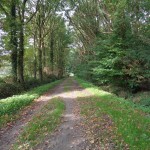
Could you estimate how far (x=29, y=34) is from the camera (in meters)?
35.5

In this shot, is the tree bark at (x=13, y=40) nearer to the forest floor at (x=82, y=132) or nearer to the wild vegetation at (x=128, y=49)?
the wild vegetation at (x=128, y=49)

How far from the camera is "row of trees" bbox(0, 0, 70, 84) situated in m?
26.3

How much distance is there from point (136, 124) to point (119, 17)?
15.6 meters

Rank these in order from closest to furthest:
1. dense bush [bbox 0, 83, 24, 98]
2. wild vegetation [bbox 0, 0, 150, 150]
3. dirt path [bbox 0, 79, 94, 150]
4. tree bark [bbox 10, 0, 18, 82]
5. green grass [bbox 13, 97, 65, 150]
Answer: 1. dirt path [bbox 0, 79, 94, 150]
2. green grass [bbox 13, 97, 65, 150]
3. wild vegetation [bbox 0, 0, 150, 150]
4. dense bush [bbox 0, 83, 24, 98]
5. tree bark [bbox 10, 0, 18, 82]

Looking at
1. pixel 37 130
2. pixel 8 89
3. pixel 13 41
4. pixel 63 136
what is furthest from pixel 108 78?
pixel 63 136

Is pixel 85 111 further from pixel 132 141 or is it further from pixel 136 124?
pixel 132 141

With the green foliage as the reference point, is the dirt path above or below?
below

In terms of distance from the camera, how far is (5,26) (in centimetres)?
2486

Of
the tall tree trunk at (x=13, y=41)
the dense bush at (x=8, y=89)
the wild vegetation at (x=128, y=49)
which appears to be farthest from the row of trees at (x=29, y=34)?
the wild vegetation at (x=128, y=49)

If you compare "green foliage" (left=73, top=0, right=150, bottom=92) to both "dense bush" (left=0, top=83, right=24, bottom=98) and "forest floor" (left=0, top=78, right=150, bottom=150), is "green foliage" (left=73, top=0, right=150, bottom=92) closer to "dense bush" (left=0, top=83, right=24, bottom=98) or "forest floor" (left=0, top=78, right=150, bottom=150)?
"dense bush" (left=0, top=83, right=24, bottom=98)

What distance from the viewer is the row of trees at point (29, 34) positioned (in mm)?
26297

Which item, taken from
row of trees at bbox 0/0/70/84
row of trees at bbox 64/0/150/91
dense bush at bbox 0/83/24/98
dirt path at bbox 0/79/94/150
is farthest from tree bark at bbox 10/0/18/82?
dirt path at bbox 0/79/94/150

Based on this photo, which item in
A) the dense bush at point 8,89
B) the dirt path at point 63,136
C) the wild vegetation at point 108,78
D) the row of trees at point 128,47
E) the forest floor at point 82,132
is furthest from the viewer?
the dense bush at point 8,89

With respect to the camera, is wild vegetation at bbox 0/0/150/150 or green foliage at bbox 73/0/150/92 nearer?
wild vegetation at bbox 0/0/150/150
